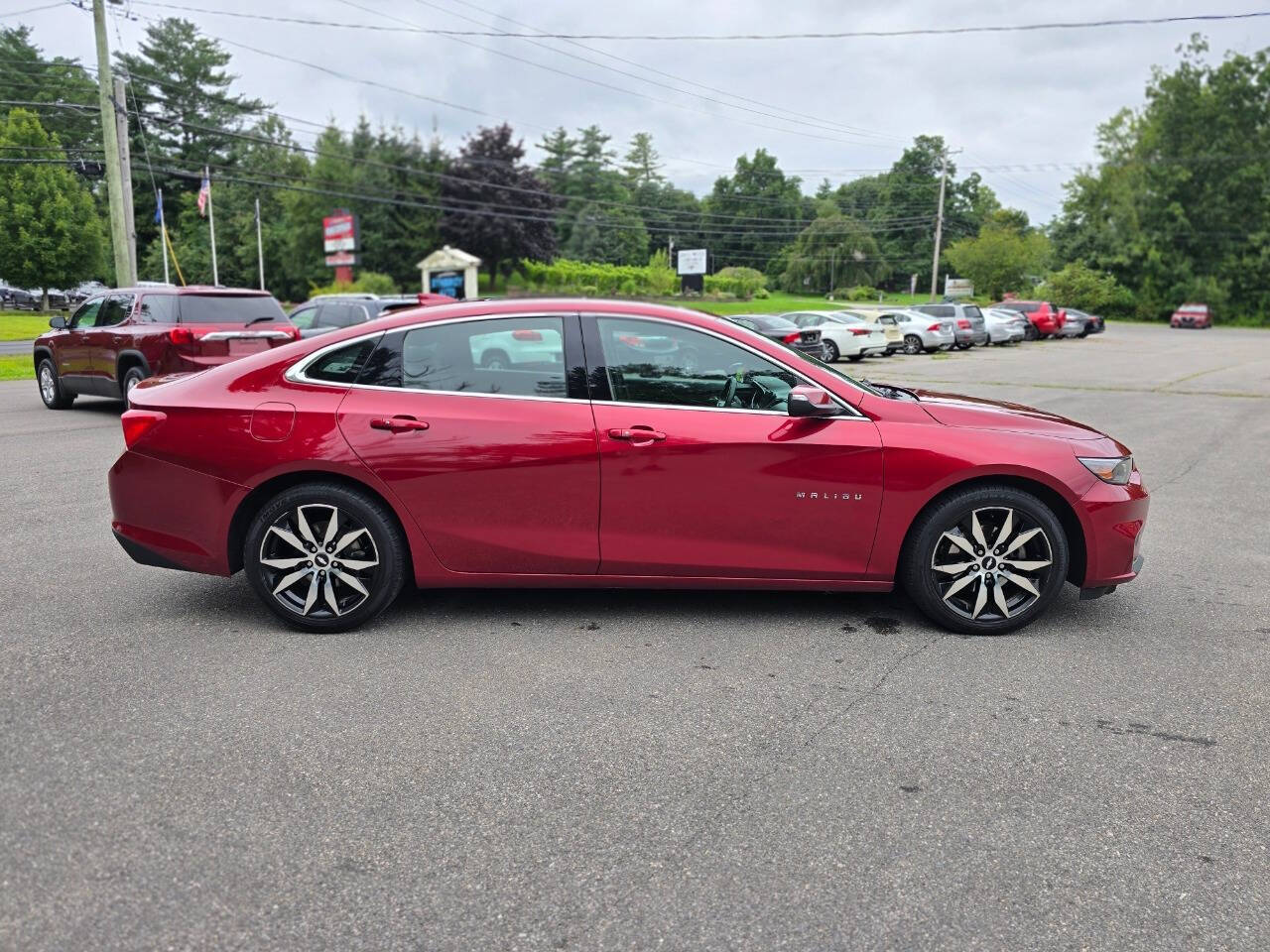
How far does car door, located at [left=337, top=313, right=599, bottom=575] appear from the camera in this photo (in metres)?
4.39

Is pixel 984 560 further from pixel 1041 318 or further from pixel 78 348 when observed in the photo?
pixel 1041 318

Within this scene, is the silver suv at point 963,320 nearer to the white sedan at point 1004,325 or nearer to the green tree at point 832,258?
the white sedan at point 1004,325

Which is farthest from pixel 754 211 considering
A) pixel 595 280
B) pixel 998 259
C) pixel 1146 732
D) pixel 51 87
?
pixel 1146 732

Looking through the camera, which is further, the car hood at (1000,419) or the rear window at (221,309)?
the rear window at (221,309)

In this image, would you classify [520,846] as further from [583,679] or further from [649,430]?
[649,430]

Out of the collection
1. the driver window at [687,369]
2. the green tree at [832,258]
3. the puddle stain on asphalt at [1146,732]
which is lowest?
the puddle stain on asphalt at [1146,732]

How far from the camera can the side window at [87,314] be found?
12.1 m

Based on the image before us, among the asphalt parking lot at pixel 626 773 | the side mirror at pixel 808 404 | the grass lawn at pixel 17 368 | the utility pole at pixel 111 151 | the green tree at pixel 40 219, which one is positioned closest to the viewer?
the asphalt parking lot at pixel 626 773

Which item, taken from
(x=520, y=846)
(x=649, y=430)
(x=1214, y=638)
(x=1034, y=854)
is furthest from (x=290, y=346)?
(x=1214, y=638)

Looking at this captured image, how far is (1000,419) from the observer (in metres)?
4.69

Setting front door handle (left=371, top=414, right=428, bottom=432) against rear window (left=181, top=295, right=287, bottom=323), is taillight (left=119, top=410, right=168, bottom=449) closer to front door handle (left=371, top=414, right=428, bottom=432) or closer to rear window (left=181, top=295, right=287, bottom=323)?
front door handle (left=371, top=414, right=428, bottom=432)

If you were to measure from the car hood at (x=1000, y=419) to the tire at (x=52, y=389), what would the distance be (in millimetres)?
12453

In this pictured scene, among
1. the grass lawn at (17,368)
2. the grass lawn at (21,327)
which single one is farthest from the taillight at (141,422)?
the grass lawn at (21,327)

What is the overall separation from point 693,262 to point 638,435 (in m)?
67.1
